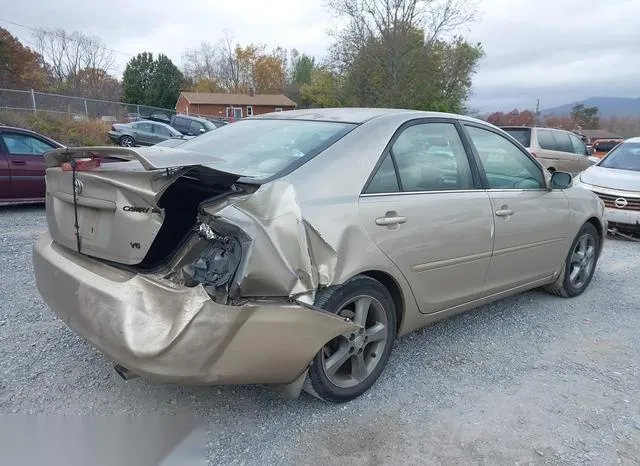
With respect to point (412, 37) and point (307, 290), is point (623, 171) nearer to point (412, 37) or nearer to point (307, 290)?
point (307, 290)

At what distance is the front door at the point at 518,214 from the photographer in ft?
11.9

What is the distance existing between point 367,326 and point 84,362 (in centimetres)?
178

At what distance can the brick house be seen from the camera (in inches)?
2119

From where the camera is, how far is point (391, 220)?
2.85m

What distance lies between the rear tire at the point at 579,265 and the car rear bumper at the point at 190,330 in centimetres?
287

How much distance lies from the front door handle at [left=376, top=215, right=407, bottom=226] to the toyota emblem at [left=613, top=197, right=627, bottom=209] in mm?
5825

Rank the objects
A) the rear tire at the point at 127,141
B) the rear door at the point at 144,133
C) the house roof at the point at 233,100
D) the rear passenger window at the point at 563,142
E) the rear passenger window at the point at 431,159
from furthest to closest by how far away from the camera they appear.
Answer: the house roof at the point at 233,100, the rear door at the point at 144,133, the rear tire at the point at 127,141, the rear passenger window at the point at 563,142, the rear passenger window at the point at 431,159

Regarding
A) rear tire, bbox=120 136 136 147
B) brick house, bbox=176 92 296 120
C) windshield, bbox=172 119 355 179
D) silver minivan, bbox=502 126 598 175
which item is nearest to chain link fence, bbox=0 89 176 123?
rear tire, bbox=120 136 136 147

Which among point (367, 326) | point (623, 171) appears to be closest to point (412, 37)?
point (623, 171)

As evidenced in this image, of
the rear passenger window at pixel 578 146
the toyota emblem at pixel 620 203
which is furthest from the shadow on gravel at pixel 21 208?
the rear passenger window at pixel 578 146

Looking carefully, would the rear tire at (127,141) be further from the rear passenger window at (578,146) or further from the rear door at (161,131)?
the rear passenger window at (578,146)

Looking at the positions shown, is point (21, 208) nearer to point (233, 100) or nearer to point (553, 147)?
point (553, 147)

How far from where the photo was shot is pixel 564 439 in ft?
8.48

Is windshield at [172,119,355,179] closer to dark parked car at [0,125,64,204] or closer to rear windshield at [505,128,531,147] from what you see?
dark parked car at [0,125,64,204]
